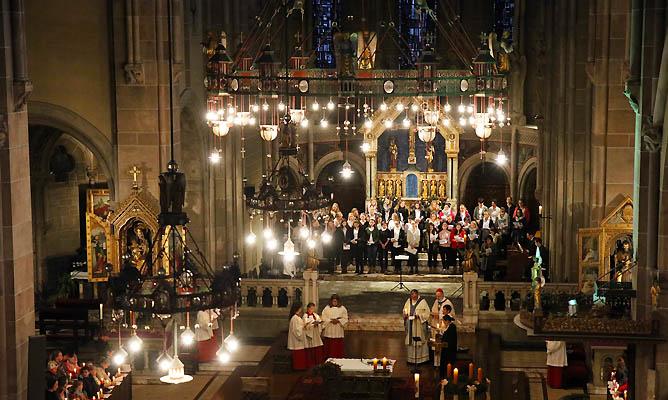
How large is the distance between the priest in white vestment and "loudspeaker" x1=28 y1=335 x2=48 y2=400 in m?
7.97

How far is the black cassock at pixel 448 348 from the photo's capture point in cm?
2572

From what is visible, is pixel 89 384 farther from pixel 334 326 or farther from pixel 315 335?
pixel 334 326

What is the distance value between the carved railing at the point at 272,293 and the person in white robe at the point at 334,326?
2925 mm

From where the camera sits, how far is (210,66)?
88.6ft

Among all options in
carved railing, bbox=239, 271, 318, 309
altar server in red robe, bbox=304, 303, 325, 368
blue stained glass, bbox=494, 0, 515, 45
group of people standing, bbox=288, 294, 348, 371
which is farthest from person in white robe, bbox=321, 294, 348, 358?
blue stained glass, bbox=494, 0, 515, 45

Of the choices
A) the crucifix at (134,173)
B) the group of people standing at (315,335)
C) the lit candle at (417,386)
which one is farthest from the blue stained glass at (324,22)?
the lit candle at (417,386)

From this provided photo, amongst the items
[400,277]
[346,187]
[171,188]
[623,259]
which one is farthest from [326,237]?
[171,188]

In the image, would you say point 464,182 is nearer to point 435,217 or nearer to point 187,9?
point 435,217

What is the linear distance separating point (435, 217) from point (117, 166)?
10.1 metres

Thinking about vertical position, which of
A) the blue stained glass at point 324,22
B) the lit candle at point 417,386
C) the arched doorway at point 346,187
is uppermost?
the blue stained glass at point 324,22

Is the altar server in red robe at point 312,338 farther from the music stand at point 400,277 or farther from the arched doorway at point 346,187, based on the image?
the arched doorway at point 346,187

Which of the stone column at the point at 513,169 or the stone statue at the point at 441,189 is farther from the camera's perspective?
the stone statue at the point at 441,189

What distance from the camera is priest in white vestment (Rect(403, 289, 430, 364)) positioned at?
87.0ft

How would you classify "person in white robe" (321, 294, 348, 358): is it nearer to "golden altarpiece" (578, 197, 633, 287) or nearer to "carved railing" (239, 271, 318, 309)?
A: "carved railing" (239, 271, 318, 309)
